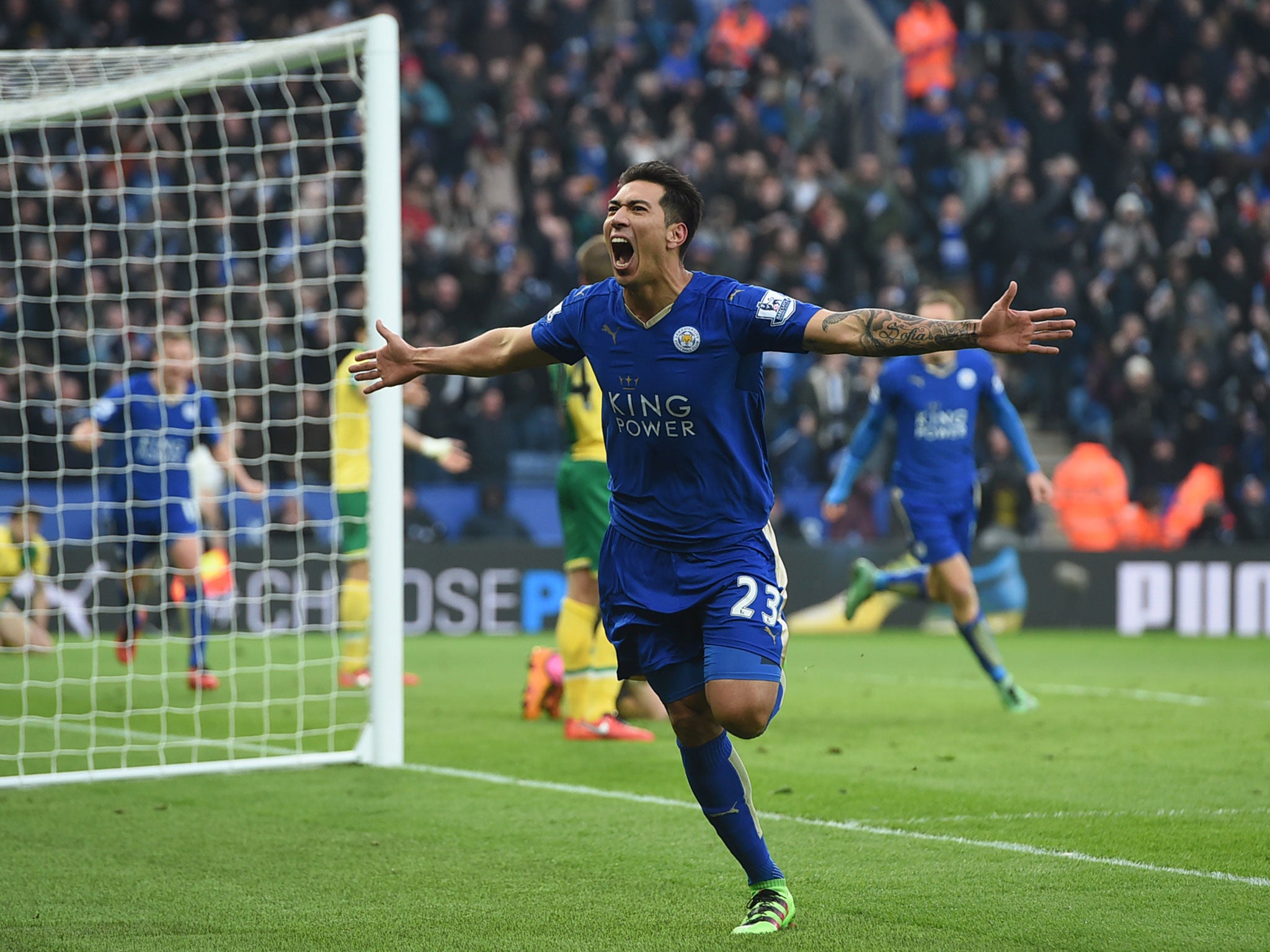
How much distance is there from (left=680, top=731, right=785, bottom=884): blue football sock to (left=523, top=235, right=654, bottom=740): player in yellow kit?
3.58m

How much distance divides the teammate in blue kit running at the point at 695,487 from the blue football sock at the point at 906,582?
5.63m

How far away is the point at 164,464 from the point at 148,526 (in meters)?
0.90

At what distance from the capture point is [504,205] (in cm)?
1869

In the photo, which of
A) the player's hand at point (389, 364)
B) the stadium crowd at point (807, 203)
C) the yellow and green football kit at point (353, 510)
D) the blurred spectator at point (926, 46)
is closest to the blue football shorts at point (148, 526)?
the yellow and green football kit at point (353, 510)

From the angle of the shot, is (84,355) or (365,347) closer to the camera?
(365,347)

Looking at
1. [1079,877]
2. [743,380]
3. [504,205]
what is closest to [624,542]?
[743,380]

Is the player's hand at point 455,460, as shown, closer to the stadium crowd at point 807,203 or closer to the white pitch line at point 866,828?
the white pitch line at point 866,828

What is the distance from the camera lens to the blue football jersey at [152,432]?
33.4 ft

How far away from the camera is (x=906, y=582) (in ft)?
33.3

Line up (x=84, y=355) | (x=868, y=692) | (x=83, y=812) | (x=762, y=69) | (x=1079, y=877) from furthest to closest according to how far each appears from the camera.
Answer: (x=762, y=69)
(x=84, y=355)
(x=868, y=692)
(x=83, y=812)
(x=1079, y=877)

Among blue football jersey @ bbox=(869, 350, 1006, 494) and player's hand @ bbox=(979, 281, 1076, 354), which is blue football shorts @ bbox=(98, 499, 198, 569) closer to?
blue football jersey @ bbox=(869, 350, 1006, 494)

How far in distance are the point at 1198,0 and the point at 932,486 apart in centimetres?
1671

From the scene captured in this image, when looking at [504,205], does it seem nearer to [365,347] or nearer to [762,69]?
[762,69]

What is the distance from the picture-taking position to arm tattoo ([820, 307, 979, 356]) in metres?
4.07
